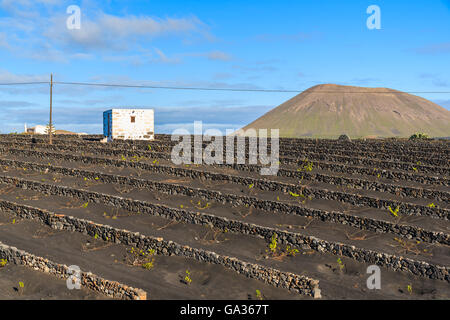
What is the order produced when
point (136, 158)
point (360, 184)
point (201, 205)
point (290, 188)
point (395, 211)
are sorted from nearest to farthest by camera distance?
point (395, 211) → point (201, 205) → point (290, 188) → point (360, 184) → point (136, 158)

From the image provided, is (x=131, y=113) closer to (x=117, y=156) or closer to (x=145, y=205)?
(x=117, y=156)

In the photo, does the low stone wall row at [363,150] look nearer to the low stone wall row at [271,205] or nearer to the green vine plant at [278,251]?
the low stone wall row at [271,205]

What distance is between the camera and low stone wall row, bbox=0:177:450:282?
55.1ft

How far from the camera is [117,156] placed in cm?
3691

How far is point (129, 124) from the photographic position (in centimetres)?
4516

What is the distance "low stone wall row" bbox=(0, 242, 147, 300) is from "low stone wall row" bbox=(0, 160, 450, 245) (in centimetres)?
1171

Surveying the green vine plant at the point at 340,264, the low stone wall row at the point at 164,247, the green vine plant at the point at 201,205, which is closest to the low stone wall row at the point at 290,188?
the green vine plant at the point at 201,205

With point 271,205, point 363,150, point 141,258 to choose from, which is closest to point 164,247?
point 141,258

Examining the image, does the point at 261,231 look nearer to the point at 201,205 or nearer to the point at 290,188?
the point at 201,205

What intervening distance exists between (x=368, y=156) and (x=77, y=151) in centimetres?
2806

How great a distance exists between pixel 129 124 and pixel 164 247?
97.5ft

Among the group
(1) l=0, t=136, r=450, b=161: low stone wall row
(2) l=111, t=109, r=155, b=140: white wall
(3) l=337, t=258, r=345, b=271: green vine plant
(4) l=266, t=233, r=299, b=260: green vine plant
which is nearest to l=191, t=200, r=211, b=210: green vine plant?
(4) l=266, t=233, r=299, b=260: green vine plant

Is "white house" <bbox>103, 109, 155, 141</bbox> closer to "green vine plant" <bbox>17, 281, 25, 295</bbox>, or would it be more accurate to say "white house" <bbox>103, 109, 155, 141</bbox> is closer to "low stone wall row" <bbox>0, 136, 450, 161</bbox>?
"low stone wall row" <bbox>0, 136, 450, 161</bbox>
